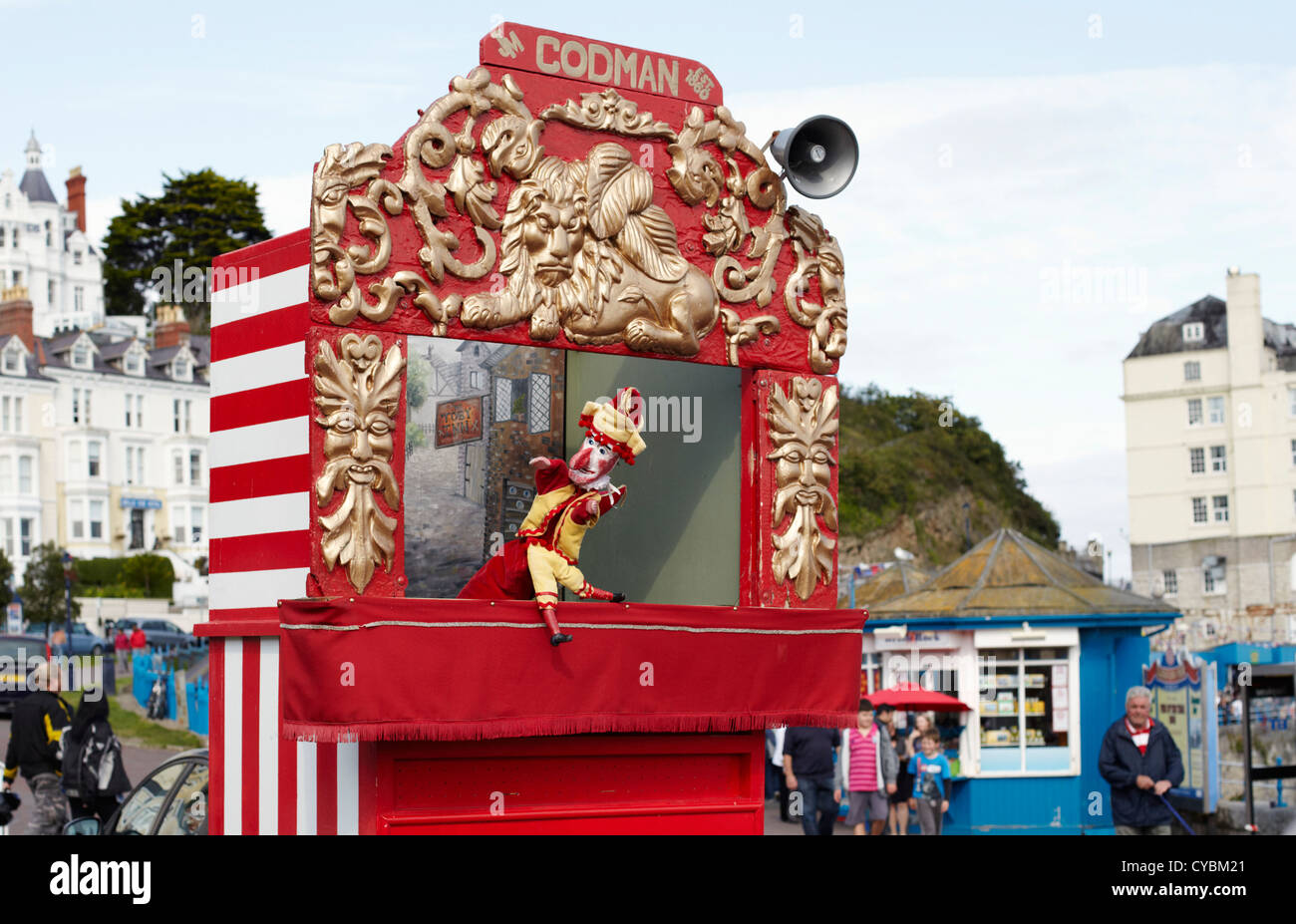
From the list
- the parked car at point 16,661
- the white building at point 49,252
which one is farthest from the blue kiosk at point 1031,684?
the white building at point 49,252

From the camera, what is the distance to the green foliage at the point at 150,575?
6225cm

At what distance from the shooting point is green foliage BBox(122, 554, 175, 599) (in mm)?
62250

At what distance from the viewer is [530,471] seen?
23.3 ft

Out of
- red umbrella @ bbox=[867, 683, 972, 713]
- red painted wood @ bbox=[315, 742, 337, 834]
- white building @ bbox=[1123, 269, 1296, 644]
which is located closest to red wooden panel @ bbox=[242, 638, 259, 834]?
red painted wood @ bbox=[315, 742, 337, 834]

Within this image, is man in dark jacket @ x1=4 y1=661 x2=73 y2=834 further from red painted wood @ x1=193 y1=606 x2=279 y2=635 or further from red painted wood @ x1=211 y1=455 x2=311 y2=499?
red painted wood @ x1=211 y1=455 x2=311 y2=499

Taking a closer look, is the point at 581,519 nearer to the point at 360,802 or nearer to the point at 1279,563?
the point at 360,802

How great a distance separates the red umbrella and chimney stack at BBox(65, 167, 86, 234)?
92145 mm

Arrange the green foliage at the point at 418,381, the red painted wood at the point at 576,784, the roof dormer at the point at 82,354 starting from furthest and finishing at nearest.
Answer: the roof dormer at the point at 82,354, the green foliage at the point at 418,381, the red painted wood at the point at 576,784

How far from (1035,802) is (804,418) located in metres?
12.9

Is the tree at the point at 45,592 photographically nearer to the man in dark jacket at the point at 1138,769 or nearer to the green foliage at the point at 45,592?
the green foliage at the point at 45,592

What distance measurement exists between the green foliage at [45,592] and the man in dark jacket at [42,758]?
45.1 metres

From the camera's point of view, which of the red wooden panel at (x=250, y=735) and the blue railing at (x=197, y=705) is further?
the blue railing at (x=197, y=705)

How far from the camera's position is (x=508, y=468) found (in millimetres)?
7105

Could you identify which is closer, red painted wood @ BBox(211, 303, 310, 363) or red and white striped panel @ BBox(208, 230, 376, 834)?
red and white striped panel @ BBox(208, 230, 376, 834)
